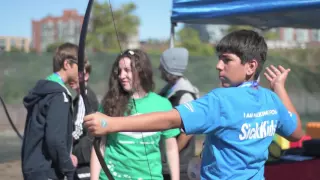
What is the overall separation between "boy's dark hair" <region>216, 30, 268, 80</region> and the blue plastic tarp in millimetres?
1575

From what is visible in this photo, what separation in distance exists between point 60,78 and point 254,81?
62.9 inches

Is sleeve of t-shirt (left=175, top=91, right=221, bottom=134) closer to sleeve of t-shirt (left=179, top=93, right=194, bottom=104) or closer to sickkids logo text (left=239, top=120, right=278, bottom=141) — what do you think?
sickkids logo text (left=239, top=120, right=278, bottom=141)

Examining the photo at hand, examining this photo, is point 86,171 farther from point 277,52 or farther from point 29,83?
point 277,52

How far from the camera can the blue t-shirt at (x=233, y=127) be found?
229 centimetres

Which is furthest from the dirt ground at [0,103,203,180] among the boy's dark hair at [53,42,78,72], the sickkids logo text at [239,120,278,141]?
the sickkids logo text at [239,120,278,141]

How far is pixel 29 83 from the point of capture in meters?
10.2

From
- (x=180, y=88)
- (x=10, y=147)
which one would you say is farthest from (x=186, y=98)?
(x=10, y=147)

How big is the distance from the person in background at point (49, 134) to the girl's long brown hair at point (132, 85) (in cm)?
37

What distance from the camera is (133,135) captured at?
3164 mm

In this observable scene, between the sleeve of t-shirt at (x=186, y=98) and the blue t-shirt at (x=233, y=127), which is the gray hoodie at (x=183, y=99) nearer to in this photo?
the sleeve of t-shirt at (x=186, y=98)

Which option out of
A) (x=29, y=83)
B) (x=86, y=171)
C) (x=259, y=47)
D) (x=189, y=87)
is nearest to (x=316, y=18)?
(x=189, y=87)

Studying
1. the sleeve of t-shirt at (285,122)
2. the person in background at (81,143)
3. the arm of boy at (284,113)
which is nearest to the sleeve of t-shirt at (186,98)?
the person in background at (81,143)

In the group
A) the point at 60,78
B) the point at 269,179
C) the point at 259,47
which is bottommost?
the point at 269,179

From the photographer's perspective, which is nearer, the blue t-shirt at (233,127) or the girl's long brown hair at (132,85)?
the blue t-shirt at (233,127)
